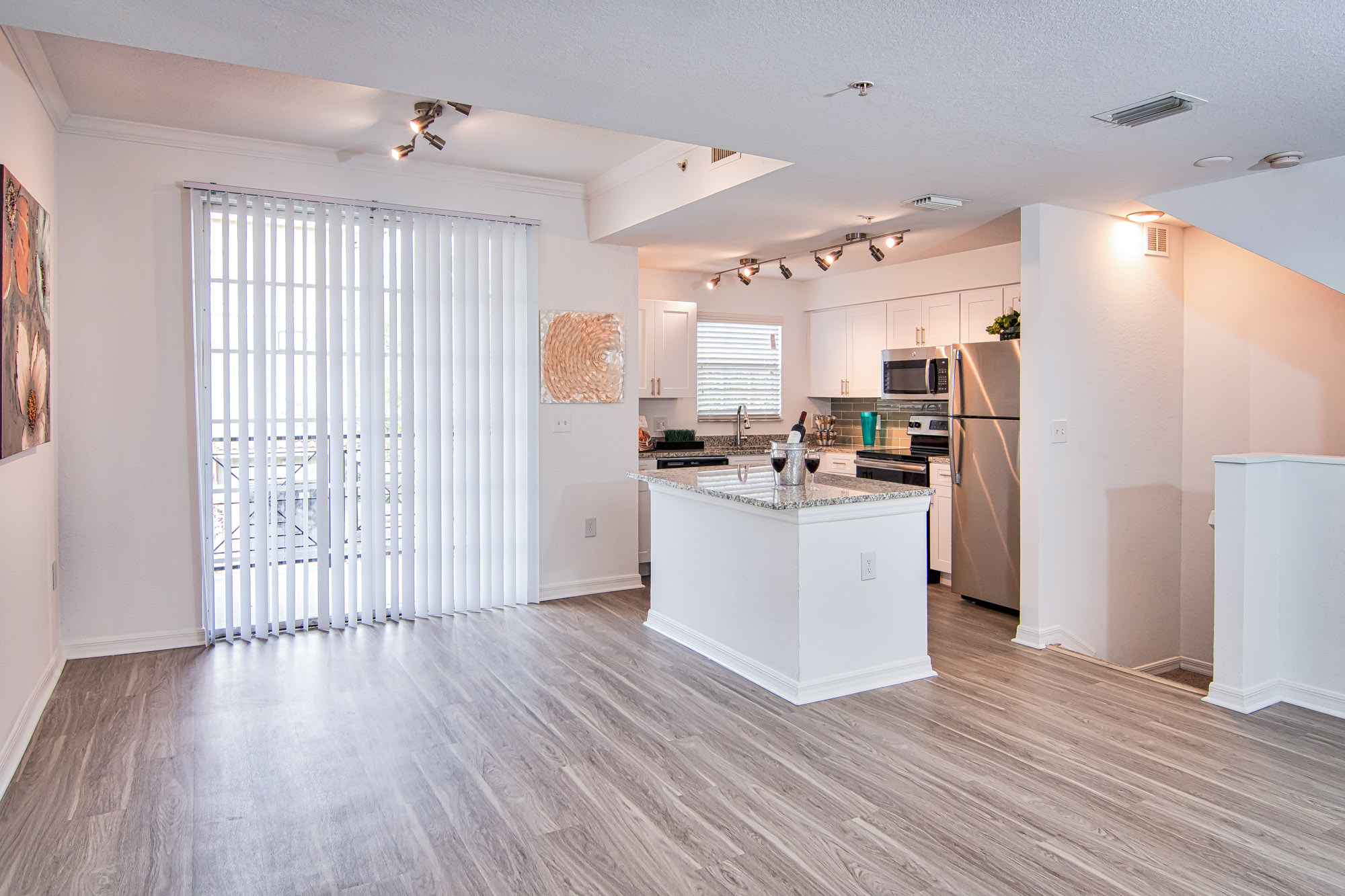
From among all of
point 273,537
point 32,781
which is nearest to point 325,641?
point 273,537

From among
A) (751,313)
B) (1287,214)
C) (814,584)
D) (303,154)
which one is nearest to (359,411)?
(303,154)

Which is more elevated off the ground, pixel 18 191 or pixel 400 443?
pixel 18 191

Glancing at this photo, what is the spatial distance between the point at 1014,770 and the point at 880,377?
4.08 meters

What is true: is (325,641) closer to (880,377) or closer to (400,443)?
(400,443)

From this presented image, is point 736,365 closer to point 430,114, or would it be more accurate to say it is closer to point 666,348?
point 666,348

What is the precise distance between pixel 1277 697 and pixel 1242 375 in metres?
2.00

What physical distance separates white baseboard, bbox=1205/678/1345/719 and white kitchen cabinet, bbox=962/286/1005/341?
8.76 feet

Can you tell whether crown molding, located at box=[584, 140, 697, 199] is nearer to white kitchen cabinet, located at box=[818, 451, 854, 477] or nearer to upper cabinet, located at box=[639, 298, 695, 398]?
upper cabinet, located at box=[639, 298, 695, 398]

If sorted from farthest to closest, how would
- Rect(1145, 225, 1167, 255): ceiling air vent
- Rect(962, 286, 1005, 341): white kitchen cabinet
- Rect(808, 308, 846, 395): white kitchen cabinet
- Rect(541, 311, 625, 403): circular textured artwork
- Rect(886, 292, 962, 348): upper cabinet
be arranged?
1. Rect(808, 308, 846, 395): white kitchen cabinet
2. Rect(886, 292, 962, 348): upper cabinet
3. Rect(962, 286, 1005, 341): white kitchen cabinet
4. Rect(541, 311, 625, 403): circular textured artwork
5. Rect(1145, 225, 1167, 255): ceiling air vent

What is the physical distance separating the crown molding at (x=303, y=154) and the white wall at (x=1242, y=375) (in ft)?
12.6

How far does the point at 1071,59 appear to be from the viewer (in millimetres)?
2455

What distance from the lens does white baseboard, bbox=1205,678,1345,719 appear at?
336 cm

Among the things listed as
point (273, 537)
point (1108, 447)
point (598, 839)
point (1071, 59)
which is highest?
point (1071, 59)

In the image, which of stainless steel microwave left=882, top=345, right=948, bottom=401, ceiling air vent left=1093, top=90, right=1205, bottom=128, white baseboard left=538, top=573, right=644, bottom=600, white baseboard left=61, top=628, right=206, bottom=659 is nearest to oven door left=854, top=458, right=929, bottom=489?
stainless steel microwave left=882, top=345, right=948, bottom=401
